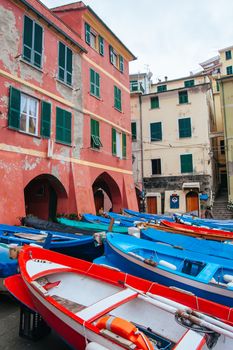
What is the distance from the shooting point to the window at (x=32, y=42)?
38.0 ft

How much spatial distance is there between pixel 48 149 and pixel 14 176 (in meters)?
2.22

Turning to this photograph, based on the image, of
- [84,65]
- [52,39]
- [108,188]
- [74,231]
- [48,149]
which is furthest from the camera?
[108,188]

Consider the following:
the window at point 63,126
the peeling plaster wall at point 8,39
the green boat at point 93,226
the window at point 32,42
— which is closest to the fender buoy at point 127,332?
the green boat at point 93,226

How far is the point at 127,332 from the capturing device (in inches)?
105

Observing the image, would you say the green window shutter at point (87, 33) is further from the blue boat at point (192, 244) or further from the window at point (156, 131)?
the blue boat at point (192, 244)

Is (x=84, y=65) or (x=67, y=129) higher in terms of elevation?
(x=84, y=65)

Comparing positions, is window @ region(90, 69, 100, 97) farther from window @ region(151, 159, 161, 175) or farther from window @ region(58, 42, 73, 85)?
Answer: window @ region(151, 159, 161, 175)

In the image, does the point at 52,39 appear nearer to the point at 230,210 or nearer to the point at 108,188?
the point at 108,188

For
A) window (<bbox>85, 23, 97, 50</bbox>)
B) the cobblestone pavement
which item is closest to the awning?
window (<bbox>85, 23, 97, 50</bbox>)

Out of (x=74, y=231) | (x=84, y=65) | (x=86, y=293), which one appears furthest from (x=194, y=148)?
(x=86, y=293)

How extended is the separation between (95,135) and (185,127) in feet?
38.6

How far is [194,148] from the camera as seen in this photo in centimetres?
2364

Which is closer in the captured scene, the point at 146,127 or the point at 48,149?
the point at 48,149

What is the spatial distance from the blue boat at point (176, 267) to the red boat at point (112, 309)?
2.90 feet
